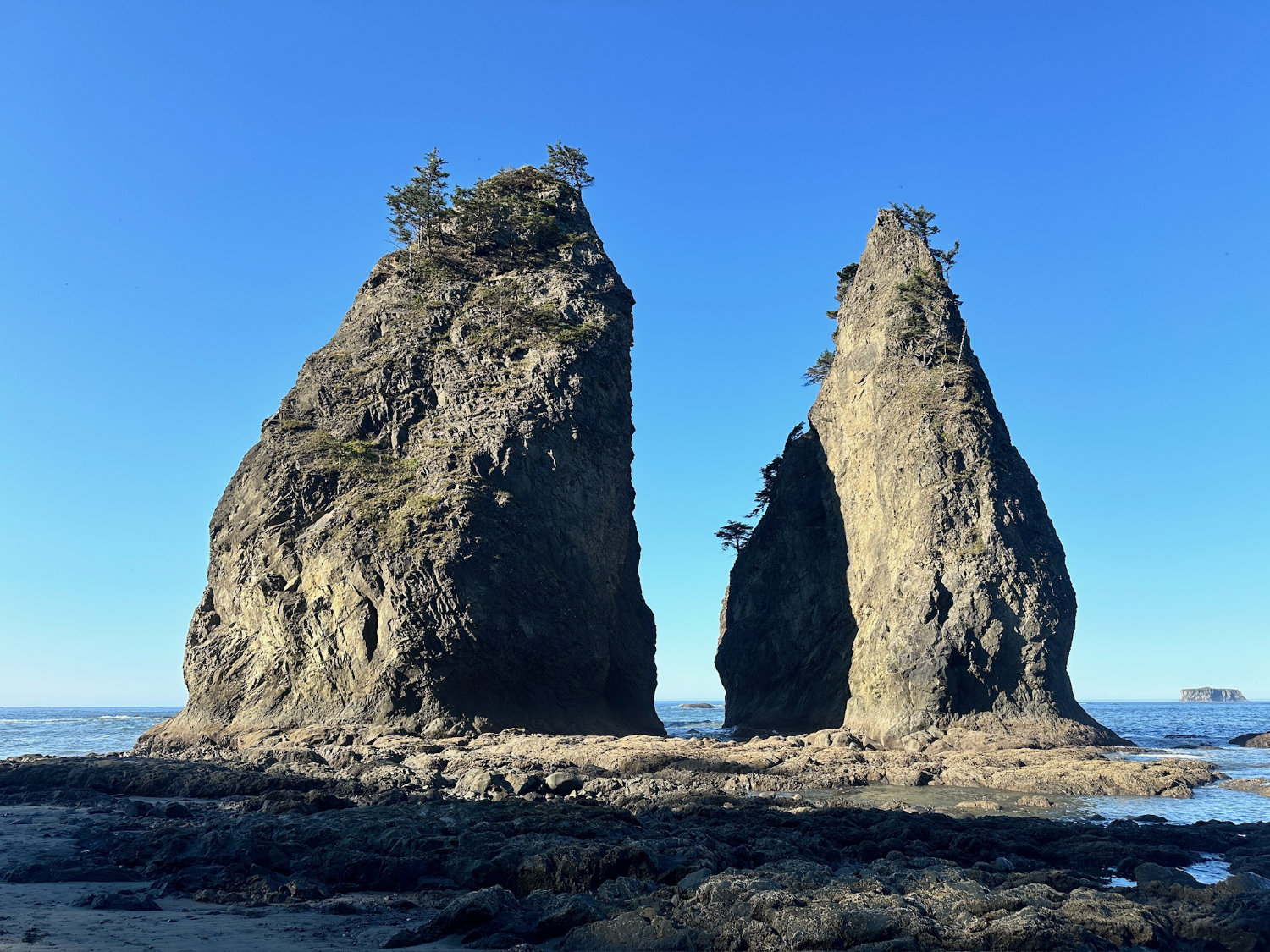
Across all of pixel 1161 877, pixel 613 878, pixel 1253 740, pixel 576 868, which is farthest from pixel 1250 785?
pixel 576 868

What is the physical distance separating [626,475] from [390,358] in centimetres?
1323

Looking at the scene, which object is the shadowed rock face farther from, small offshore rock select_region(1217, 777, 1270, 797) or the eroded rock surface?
the eroded rock surface

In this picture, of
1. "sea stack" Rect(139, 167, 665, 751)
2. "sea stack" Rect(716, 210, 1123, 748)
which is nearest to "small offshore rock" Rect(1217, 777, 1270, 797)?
"sea stack" Rect(716, 210, 1123, 748)

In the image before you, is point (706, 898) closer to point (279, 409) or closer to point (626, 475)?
point (626, 475)

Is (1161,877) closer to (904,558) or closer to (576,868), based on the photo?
(576,868)

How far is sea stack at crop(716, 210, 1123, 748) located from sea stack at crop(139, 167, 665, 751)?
1124 cm

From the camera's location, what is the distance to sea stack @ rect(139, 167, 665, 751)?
3569 centimetres

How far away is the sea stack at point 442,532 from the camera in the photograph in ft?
117

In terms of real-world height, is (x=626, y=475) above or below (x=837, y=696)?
above

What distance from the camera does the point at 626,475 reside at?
44.6m

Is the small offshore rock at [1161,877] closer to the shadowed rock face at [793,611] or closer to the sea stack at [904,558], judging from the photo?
the sea stack at [904,558]

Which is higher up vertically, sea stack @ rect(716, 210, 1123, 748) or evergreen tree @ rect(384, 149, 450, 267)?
evergreen tree @ rect(384, 149, 450, 267)

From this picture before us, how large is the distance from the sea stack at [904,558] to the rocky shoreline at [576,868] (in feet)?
41.4

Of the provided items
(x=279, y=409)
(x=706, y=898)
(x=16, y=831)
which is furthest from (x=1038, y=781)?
(x=279, y=409)
